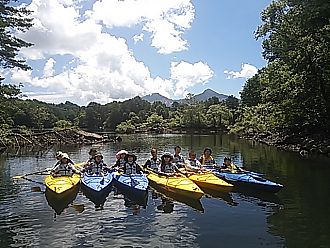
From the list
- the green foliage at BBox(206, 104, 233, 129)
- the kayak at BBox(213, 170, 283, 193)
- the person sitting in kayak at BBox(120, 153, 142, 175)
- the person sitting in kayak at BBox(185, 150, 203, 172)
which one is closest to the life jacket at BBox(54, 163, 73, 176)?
the person sitting in kayak at BBox(120, 153, 142, 175)

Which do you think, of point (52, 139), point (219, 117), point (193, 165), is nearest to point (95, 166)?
point (193, 165)

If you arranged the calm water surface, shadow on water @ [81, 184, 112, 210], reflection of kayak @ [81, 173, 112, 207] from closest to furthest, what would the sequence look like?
the calm water surface, shadow on water @ [81, 184, 112, 210], reflection of kayak @ [81, 173, 112, 207]

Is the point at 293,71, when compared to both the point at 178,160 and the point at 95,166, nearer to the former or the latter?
the point at 178,160

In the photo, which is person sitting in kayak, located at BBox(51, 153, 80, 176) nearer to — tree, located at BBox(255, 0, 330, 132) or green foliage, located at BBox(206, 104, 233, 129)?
tree, located at BBox(255, 0, 330, 132)

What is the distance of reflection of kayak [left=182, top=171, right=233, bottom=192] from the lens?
1734 centimetres

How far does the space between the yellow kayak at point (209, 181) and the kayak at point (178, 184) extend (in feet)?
2.96

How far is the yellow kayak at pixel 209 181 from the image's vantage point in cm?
1734

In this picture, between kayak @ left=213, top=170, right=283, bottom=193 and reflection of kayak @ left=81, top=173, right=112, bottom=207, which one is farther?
kayak @ left=213, top=170, right=283, bottom=193

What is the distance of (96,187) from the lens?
16.6 meters

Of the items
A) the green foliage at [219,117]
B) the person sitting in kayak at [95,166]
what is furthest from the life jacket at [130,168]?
Result: the green foliage at [219,117]

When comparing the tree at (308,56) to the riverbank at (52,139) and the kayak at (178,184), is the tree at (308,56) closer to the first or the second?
the kayak at (178,184)

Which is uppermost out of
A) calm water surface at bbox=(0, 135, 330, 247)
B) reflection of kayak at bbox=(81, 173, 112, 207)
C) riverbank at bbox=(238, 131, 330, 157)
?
riverbank at bbox=(238, 131, 330, 157)

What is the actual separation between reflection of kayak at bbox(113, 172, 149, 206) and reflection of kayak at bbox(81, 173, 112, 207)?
469mm

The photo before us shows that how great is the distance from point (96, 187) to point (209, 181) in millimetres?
5091
